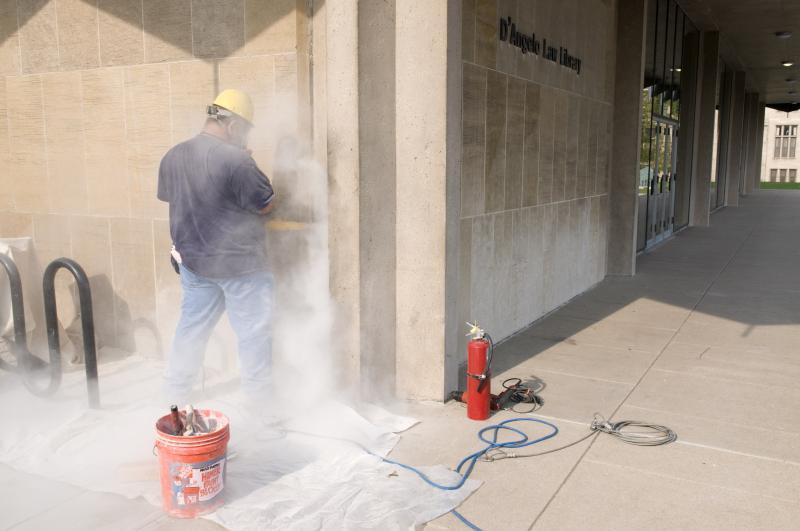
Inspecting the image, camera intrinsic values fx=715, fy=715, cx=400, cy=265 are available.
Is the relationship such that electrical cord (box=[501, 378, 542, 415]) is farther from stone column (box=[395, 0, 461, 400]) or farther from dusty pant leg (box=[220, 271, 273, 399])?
dusty pant leg (box=[220, 271, 273, 399])

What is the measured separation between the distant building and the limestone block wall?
68.2 metres

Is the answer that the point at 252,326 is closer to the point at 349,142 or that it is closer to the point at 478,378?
the point at 349,142

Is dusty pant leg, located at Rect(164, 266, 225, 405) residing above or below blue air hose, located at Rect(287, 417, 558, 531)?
above

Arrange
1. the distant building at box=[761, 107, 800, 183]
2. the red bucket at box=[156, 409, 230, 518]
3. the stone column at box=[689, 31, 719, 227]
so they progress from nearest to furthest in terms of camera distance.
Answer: the red bucket at box=[156, 409, 230, 518] → the stone column at box=[689, 31, 719, 227] → the distant building at box=[761, 107, 800, 183]

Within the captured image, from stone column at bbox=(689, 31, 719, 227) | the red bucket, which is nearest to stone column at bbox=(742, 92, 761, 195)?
stone column at bbox=(689, 31, 719, 227)

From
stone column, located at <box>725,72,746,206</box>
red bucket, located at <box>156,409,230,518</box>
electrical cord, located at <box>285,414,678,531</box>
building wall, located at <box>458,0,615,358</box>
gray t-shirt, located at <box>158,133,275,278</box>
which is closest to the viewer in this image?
red bucket, located at <box>156,409,230,518</box>

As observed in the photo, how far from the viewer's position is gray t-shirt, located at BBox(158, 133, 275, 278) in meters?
4.11

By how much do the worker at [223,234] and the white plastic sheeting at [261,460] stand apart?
0.39m

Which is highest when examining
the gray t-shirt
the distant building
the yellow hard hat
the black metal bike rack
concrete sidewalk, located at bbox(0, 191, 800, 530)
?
A: the distant building

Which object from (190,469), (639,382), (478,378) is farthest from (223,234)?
(639,382)

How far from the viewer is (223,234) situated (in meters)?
4.20

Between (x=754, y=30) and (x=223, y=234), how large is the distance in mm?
15452

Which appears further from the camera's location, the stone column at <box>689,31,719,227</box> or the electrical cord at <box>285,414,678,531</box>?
the stone column at <box>689,31,719,227</box>

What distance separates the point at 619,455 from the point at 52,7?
5.34 metres
